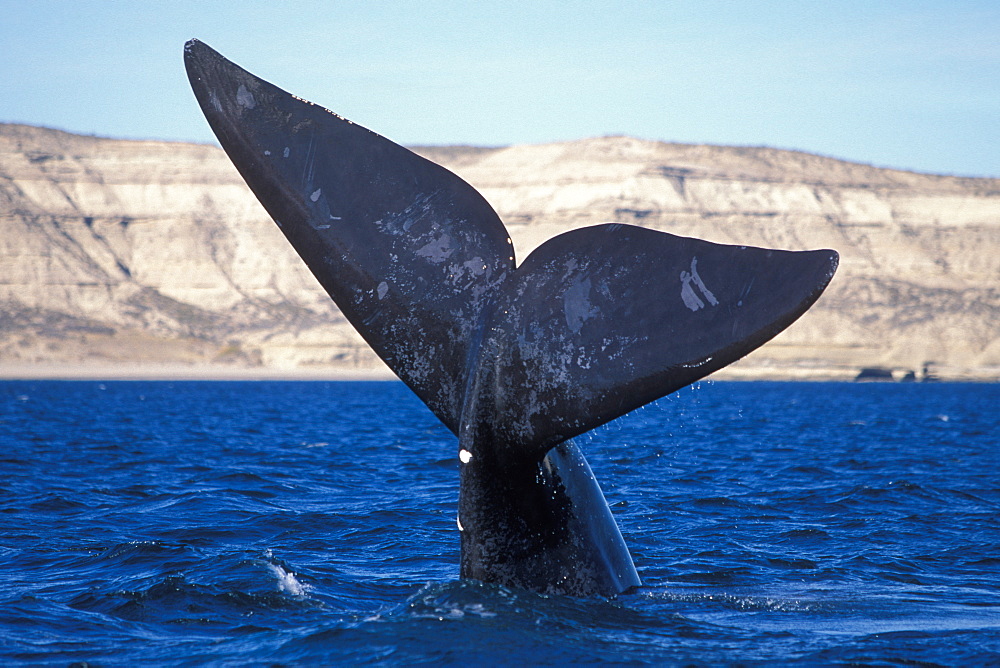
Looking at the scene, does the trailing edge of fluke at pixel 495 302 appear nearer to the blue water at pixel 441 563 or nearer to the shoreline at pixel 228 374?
the blue water at pixel 441 563

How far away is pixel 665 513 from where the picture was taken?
1083 centimetres

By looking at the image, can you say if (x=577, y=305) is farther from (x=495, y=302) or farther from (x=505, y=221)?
(x=505, y=221)

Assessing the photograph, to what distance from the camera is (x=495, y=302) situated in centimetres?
489

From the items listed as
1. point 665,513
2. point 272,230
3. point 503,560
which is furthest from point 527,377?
point 272,230

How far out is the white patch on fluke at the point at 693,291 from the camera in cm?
434

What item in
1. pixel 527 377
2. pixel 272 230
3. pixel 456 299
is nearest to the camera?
pixel 527 377

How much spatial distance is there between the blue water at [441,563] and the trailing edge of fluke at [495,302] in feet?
1.87

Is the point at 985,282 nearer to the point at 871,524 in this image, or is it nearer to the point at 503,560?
the point at 871,524

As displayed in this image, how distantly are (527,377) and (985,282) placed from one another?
3865 inches

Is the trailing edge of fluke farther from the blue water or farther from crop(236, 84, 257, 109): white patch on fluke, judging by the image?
the blue water

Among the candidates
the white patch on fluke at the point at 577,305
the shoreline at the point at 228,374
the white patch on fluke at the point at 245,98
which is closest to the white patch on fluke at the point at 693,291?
the white patch on fluke at the point at 577,305

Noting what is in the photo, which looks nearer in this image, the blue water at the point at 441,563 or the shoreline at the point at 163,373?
the blue water at the point at 441,563

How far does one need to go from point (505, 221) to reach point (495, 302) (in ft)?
325

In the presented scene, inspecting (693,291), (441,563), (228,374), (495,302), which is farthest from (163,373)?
(693,291)
